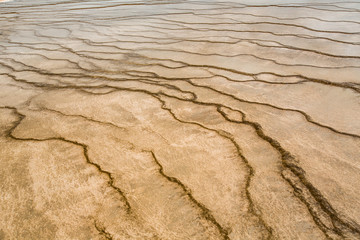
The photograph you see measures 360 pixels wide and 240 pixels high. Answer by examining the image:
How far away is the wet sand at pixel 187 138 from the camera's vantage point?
0.85 metres

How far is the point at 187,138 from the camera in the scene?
123 cm

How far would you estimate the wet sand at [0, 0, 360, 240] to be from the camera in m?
0.85

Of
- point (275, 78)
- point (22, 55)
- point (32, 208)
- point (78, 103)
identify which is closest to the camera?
point (32, 208)

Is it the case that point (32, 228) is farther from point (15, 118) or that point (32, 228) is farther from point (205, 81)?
point (205, 81)

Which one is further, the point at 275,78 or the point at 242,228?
the point at 275,78

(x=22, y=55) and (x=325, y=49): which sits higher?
(x=325, y=49)

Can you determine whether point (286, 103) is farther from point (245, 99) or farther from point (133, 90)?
point (133, 90)

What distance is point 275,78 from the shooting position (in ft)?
5.72

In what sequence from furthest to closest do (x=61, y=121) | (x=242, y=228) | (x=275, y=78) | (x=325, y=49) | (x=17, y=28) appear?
(x=17, y=28) < (x=325, y=49) < (x=275, y=78) < (x=61, y=121) < (x=242, y=228)

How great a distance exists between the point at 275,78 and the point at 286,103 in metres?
0.33

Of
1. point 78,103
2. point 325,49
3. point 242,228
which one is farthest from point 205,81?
point 242,228

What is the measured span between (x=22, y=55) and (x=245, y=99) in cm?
200

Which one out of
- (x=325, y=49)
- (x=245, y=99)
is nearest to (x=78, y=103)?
(x=245, y=99)

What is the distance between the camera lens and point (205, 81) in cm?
178
